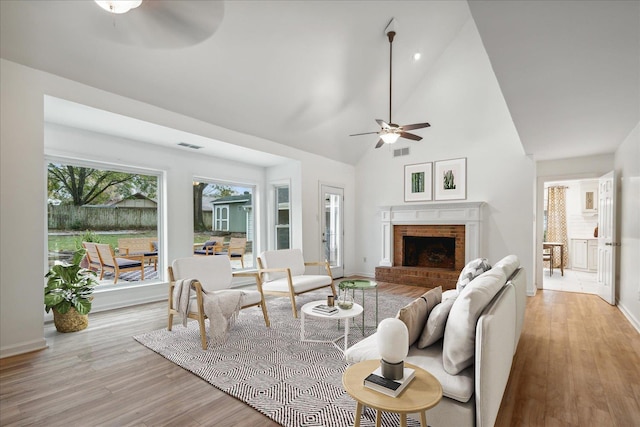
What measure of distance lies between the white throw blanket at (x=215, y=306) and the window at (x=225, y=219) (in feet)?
8.13

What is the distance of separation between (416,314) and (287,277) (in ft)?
8.20

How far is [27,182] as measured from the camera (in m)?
3.00

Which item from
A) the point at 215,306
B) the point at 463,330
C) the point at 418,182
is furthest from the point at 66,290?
the point at 418,182

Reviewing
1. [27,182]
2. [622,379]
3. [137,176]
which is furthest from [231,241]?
[622,379]

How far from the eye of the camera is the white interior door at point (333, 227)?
6586 millimetres

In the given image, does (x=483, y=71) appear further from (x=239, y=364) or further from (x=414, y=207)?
(x=239, y=364)

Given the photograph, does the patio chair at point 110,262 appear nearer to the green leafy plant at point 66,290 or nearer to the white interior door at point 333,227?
the green leafy plant at point 66,290

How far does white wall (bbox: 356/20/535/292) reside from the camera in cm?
548

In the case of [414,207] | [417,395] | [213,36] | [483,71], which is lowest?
[417,395]

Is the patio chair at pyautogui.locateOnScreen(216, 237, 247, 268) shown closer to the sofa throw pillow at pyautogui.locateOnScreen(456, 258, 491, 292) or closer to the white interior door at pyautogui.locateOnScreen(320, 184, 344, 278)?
the white interior door at pyautogui.locateOnScreen(320, 184, 344, 278)

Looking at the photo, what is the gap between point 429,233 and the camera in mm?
6250

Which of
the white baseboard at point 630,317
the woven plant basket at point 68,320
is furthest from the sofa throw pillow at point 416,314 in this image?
the woven plant basket at point 68,320

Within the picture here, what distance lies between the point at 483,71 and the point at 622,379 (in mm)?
5034

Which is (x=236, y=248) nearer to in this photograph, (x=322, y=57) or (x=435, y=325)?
(x=322, y=57)
